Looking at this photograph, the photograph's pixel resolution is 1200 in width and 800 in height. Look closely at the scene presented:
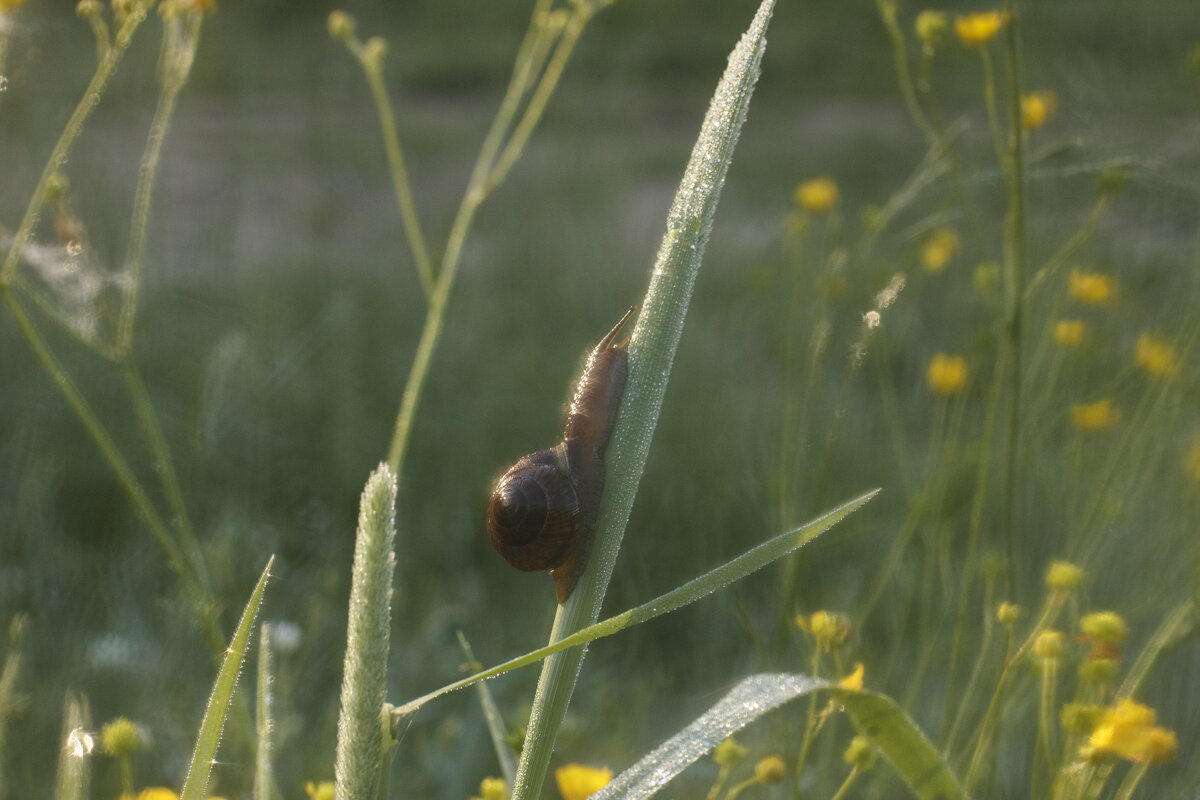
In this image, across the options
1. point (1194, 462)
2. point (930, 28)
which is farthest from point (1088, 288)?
point (930, 28)

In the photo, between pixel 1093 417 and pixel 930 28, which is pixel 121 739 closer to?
pixel 930 28

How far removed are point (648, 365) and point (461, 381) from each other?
1849 mm

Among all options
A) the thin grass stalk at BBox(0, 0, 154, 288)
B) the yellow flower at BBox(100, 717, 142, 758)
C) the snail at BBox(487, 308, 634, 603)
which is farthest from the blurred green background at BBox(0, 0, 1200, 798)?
the yellow flower at BBox(100, 717, 142, 758)

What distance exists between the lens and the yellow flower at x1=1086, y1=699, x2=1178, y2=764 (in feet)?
1.65

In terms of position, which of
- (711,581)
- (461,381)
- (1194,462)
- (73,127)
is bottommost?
(461,381)

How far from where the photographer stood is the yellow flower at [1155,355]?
3.54 feet

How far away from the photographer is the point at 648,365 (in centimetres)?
33

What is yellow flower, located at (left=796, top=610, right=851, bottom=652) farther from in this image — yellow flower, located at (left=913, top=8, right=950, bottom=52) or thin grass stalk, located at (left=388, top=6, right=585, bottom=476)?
yellow flower, located at (left=913, top=8, right=950, bottom=52)

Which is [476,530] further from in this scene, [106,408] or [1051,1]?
[1051,1]

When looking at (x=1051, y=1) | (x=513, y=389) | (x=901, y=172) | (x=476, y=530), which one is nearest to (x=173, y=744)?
(x=476, y=530)

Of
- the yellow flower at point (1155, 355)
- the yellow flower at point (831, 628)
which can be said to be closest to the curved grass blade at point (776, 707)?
the yellow flower at point (831, 628)

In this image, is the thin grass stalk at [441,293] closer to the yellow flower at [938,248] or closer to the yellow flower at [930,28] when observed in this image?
the yellow flower at [930,28]

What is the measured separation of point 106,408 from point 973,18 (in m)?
1.58

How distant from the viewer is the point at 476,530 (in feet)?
5.96
